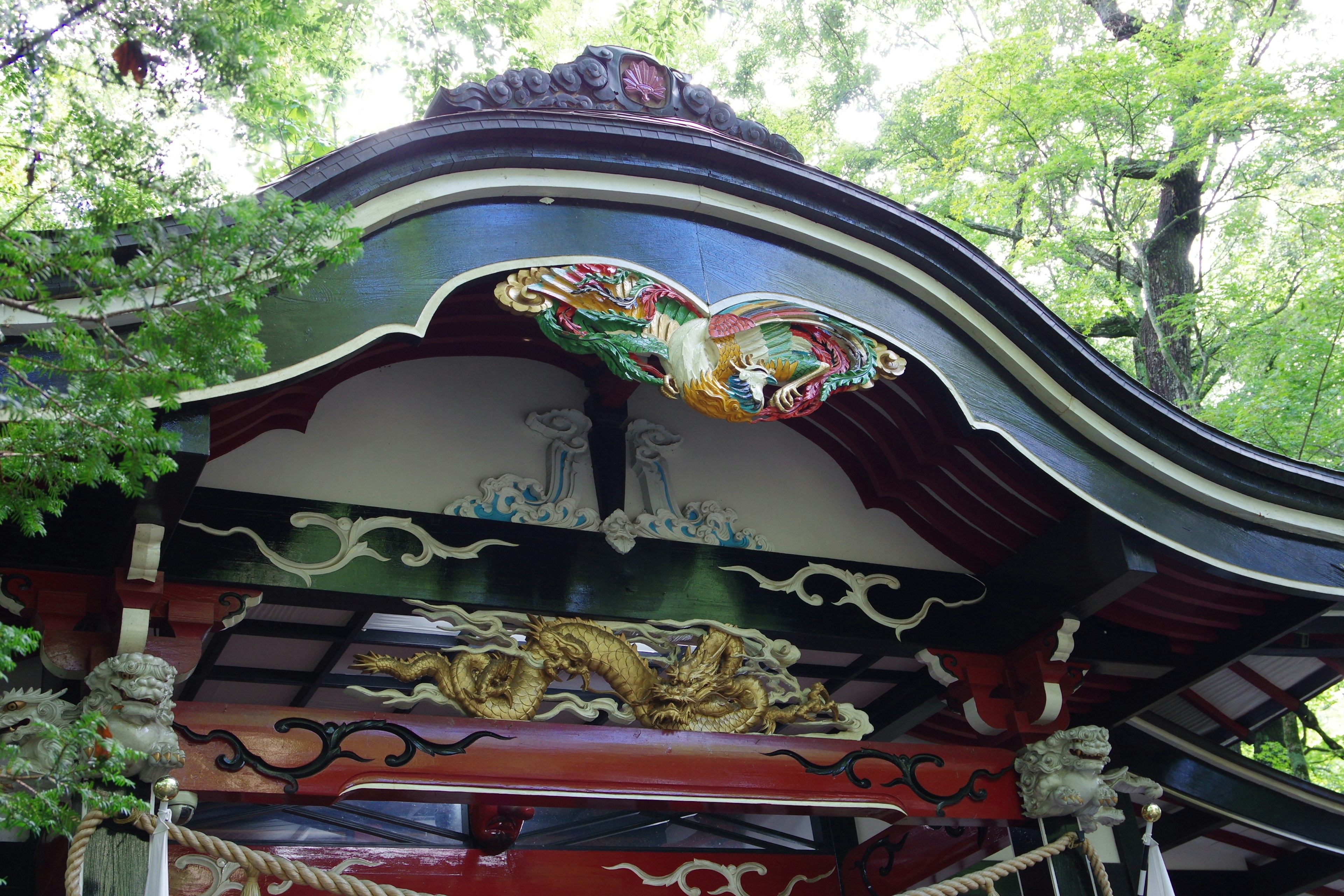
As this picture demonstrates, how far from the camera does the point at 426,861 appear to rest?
5.27 meters

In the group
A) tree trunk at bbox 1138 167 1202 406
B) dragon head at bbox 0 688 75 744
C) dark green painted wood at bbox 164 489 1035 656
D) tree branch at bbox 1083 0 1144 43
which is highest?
tree branch at bbox 1083 0 1144 43

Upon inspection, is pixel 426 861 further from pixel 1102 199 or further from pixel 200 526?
pixel 1102 199

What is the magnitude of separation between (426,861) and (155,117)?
3625 mm

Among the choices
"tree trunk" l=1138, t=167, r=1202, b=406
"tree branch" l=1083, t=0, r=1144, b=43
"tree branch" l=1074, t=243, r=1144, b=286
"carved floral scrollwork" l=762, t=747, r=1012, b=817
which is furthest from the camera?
"tree branch" l=1083, t=0, r=1144, b=43

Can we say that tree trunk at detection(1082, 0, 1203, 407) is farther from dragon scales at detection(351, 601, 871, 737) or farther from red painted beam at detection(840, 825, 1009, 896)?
dragon scales at detection(351, 601, 871, 737)

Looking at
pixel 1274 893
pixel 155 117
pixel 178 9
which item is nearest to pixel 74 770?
pixel 155 117

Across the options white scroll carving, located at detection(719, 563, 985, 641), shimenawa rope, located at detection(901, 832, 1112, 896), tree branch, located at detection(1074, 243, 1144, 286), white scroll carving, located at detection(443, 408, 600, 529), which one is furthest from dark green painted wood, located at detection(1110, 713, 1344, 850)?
tree branch, located at detection(1074, 243, 1144, 286)

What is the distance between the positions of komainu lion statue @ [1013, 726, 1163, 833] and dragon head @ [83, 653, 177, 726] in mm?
3402

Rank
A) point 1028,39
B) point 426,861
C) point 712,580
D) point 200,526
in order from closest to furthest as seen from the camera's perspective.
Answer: point 200,526 → point 712,580 → point 426,861 → point 1028,39

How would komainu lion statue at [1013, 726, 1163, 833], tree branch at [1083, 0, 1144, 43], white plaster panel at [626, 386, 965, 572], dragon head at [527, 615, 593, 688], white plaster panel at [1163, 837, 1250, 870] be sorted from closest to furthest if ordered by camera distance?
dragon head at [527, 615, 593, 688] → komainu lion statue at [1013, 726, 1163, 833] → white plaster panel at [626, 386, 965, 572] → white plaster panel at [1163, 837, 1250, 870] → tree branch at [1083, 0, 1144, 43]

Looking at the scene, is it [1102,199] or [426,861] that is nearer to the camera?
[426,861]

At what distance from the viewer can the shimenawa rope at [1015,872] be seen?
13.0 feet

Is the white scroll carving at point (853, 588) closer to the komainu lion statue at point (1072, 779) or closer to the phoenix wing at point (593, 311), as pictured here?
the komainu lion statue at point (1072, 779)

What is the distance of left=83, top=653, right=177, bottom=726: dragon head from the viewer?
11.1ft
